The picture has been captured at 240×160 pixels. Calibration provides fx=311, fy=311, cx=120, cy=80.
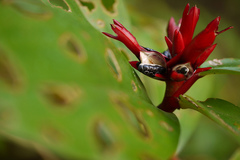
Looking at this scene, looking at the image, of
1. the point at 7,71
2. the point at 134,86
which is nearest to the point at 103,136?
the point at 7,71

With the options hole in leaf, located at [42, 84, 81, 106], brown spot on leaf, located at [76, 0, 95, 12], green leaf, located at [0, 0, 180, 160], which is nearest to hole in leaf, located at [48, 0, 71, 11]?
brown spot on leaf, located at [76, 0, 95, 12]

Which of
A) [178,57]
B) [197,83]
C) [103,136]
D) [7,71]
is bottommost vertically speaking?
[197,83]

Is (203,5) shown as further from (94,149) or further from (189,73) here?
(94,149)

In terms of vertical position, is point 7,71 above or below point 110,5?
above

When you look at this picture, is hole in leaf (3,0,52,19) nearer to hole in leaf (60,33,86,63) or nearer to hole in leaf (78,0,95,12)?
hole in leaf (60,33,86,63)

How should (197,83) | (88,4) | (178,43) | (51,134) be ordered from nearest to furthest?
(51,134) < (178,43) < (88,4) < (197,83)

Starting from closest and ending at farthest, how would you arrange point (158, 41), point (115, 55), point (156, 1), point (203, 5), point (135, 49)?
1. point (115, 55)
2. point (135, 49)
3. point (158, 41)
4. point (156, 1)
5. point (203, 5)

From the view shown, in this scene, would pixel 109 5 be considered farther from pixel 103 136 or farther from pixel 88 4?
pixel 103 136

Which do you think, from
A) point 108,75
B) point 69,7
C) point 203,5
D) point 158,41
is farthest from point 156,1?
point 108,75
